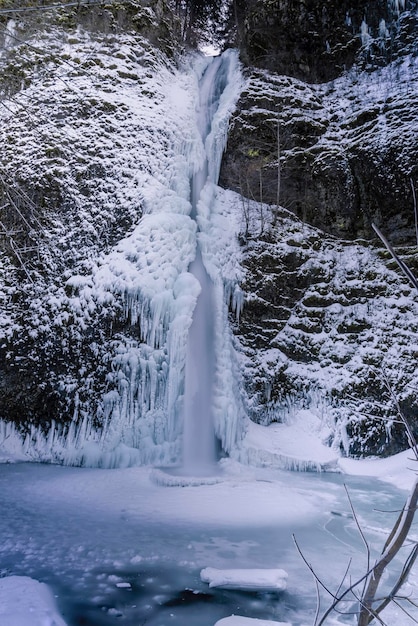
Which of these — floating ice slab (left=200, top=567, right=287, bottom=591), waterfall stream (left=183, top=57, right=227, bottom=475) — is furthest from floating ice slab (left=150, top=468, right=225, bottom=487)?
floating ice slab (left=200, top=567, right=287, bottom=591)

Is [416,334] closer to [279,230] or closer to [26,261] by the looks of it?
[279,230]

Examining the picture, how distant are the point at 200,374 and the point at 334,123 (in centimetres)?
633

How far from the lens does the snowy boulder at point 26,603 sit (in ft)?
8.08

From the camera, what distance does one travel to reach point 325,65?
10383 millimetres

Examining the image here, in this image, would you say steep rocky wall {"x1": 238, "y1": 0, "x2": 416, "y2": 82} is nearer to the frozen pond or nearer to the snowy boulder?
the frozen pond

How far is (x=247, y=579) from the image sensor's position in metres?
3.10

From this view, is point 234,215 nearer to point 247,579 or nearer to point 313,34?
point 313,34

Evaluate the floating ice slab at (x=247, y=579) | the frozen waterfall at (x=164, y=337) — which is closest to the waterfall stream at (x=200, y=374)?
the frozen waterfall at (x=164, y=337)

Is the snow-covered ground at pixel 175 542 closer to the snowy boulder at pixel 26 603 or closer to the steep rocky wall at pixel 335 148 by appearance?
the snowy boulder at pixel 26 603

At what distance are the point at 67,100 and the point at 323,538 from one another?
9.02 metres

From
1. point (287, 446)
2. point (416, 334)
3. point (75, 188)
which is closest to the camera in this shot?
point (287, 446)

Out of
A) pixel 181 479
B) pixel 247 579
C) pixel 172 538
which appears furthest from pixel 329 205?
pixel 247 579

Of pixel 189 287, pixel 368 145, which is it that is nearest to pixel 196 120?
pixel 368 145

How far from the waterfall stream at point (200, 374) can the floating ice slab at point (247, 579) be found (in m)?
3.32
